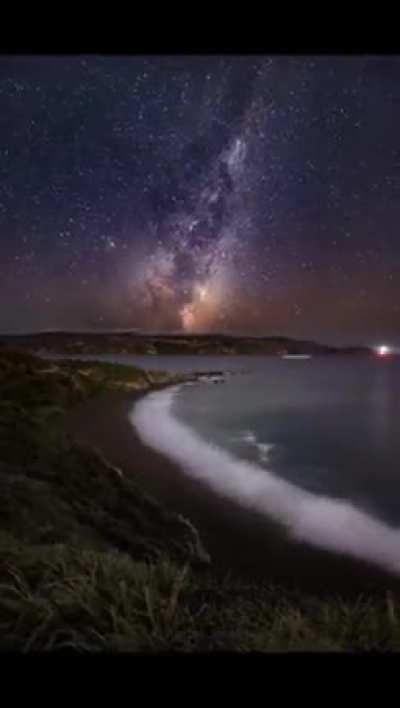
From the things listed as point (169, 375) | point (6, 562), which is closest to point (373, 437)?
point (169, 375)

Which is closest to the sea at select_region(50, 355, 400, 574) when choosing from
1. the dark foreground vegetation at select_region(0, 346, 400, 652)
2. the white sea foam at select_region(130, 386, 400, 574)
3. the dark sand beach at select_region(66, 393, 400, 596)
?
the white sea foam at select_region(130, 386, 400, 574)

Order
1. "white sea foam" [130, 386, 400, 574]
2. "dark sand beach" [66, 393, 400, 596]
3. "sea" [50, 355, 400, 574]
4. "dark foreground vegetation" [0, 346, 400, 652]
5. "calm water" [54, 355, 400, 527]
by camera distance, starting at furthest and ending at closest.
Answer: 1. "calm water" [54, 355, 400, 527]
2. "sea" [50, 355, 400, 574]
3. "white sea foam" [130, 386, 400, 574]
4. "dark sand beach" [66, 393, 400, 596]
5. "dark foreground vegetation" [0, 346, 400, 652]

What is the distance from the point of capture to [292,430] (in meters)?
7.63

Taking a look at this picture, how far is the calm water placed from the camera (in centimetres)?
589

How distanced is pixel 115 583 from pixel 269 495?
2.28 metres

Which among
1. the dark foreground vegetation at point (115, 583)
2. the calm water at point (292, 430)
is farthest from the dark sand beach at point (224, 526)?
the calm water at point (292, 430)

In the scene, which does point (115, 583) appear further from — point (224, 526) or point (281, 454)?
point (281, 454)

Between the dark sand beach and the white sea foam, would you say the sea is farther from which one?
the dark sand beach

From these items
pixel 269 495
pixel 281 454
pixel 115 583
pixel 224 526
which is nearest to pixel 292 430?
Result: pixel 281 454

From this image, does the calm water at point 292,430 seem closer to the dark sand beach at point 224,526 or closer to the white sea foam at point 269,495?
Answer: the white sea foam at point 269,495

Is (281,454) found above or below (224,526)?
above

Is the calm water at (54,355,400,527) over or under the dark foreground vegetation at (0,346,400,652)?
over

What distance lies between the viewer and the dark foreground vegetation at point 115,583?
122 inches

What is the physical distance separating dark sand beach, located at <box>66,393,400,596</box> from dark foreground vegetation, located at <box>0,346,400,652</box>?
0.32ft
